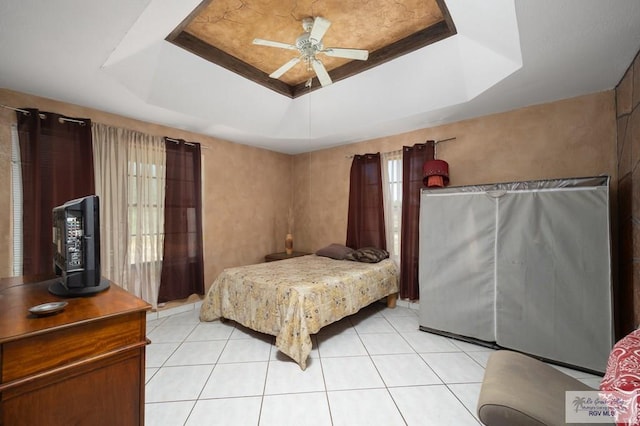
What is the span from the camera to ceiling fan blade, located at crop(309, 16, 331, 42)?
166cm

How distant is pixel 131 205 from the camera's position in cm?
298

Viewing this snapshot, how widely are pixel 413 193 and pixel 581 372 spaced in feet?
7.23

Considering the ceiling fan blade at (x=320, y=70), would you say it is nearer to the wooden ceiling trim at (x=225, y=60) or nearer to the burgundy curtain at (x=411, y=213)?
the wooden ceiling trim at (x=225, y=60)

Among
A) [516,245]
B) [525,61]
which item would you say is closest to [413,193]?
[516,245]

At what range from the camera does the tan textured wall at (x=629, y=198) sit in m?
1.85

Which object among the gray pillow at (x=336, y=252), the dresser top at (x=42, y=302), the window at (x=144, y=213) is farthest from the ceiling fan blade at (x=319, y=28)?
the gray pillow at (x=336, y=252)

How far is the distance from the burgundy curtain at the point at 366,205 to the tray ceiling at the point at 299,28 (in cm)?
142

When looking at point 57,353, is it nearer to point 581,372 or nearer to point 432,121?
point 581,372

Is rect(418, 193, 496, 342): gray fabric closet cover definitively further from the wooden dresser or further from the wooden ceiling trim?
the wooden dresser

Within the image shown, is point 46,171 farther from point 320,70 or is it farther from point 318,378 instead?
point 318,378

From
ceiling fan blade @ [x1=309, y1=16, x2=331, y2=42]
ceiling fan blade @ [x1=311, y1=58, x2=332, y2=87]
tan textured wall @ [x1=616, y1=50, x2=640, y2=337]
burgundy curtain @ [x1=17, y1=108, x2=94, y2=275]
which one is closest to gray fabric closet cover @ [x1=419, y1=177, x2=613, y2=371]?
tan textured wall @ [x1=616, y1=50, x2=640, y2=337]

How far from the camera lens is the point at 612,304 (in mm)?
1977

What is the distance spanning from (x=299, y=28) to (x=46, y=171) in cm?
271

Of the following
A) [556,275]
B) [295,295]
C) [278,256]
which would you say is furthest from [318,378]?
[278,256]
